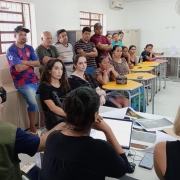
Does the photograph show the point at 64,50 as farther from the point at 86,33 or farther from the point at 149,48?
the point at 149,48

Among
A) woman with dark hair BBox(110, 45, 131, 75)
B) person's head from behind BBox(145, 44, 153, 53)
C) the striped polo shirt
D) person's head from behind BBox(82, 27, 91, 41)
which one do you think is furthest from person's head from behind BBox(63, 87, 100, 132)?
person's head from behind BBox(145, 44, 153, 53)

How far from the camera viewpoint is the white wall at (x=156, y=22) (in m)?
7.90

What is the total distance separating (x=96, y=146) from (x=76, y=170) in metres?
0.14

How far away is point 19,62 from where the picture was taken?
3141mm

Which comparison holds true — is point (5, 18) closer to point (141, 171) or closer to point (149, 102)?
point (149, 102)

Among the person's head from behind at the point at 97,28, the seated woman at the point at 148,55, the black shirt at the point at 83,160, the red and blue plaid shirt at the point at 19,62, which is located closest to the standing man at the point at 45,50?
the red and blue plaid shirt at the point at 19,62

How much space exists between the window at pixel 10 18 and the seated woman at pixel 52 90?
7.36ft

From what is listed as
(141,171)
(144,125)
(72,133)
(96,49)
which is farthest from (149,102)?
(72,133)

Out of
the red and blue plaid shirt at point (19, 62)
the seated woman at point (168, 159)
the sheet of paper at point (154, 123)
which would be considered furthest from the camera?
the red and blue plaid shirt at point (19, 62)

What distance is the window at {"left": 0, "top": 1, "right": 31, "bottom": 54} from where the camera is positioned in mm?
4326

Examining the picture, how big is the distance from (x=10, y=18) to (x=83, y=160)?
13.8 ft

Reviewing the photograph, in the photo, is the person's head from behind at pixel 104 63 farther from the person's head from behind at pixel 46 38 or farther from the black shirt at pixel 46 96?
the black shirt at pixel 46 96

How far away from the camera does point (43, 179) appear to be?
3.79 feet

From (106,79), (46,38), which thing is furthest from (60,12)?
(106,79)
